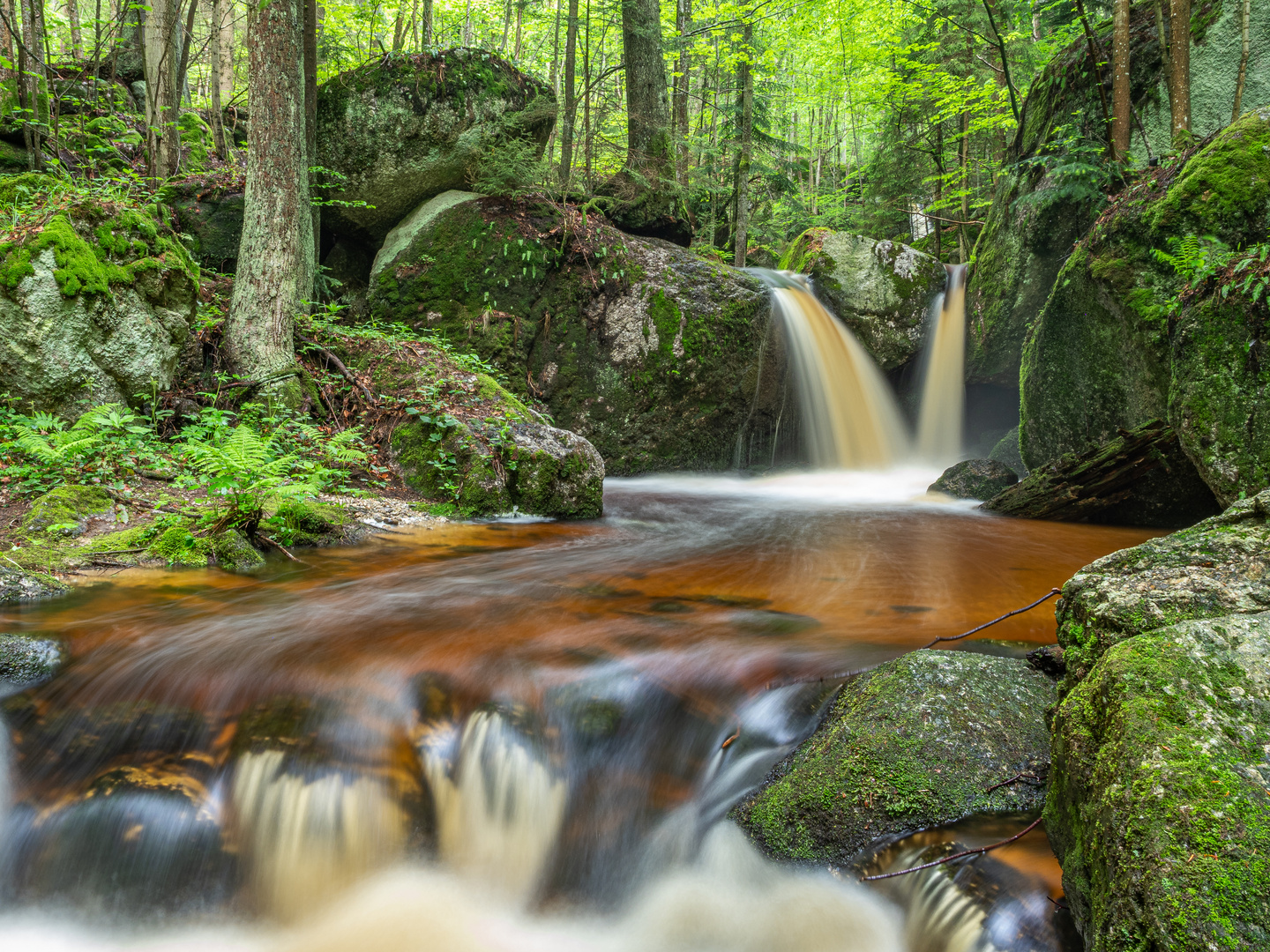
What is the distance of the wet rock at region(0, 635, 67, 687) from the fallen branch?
458cm

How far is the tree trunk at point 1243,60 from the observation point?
7.25 meters

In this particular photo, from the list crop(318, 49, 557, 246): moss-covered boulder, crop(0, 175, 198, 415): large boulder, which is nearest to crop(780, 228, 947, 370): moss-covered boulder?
crop(318, 49, 557, 246): moss-covered boulder

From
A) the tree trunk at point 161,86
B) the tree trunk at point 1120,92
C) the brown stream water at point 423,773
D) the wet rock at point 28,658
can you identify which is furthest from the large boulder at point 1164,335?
the tree trunk at point 161,86

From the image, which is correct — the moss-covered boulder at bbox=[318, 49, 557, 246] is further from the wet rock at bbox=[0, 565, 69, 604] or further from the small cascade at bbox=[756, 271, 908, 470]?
the wet rock at bbox=[0, 565, 69, 604]

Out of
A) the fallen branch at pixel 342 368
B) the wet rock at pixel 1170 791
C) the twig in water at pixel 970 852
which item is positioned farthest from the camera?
the fallen branch at pixel 342 368

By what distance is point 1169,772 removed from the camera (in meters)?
1.57

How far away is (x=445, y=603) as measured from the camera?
4.26 m

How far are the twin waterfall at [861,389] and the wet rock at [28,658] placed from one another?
976 centimetres

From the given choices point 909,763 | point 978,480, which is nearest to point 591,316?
point 978,480

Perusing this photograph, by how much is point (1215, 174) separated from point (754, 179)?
1482 centimetres

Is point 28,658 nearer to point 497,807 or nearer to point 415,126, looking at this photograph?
point 497,807

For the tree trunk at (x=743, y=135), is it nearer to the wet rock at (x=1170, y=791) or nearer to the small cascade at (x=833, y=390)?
the small cascade at (x=833, y=390)

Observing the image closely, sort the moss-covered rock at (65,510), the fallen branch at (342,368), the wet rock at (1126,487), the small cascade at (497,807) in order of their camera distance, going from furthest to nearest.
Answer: the fallen branch at (342,368) → the wet rock at (1126,487) → the moss-covered rock at (65,510) → the small cascade at (497,807)

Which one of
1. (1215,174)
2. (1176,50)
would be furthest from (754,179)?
(1215,174)
